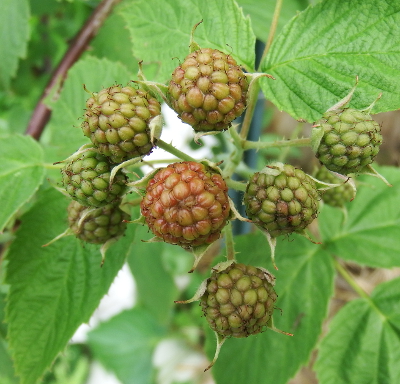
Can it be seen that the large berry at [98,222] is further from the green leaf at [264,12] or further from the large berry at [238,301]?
the green leaf at [264,12]

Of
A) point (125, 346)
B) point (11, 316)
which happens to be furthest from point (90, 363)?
point (11, 316)

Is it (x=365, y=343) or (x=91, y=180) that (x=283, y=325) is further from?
(x=91, y=180)

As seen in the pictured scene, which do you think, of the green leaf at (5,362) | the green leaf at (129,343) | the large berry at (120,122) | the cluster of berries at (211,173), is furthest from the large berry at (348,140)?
the green leaf at (129,343)

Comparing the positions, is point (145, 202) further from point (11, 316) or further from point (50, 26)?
point (50, 26)

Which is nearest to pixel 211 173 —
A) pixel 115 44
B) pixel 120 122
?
pixel 120 122

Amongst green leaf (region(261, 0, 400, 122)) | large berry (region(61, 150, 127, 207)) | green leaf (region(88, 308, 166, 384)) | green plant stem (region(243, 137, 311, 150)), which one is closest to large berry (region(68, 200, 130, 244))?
large berry (region(61, 150, 127, 207))

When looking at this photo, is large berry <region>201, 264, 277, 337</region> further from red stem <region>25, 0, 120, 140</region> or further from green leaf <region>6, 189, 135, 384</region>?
red stem <region>25, 0, 120, 140</region>
